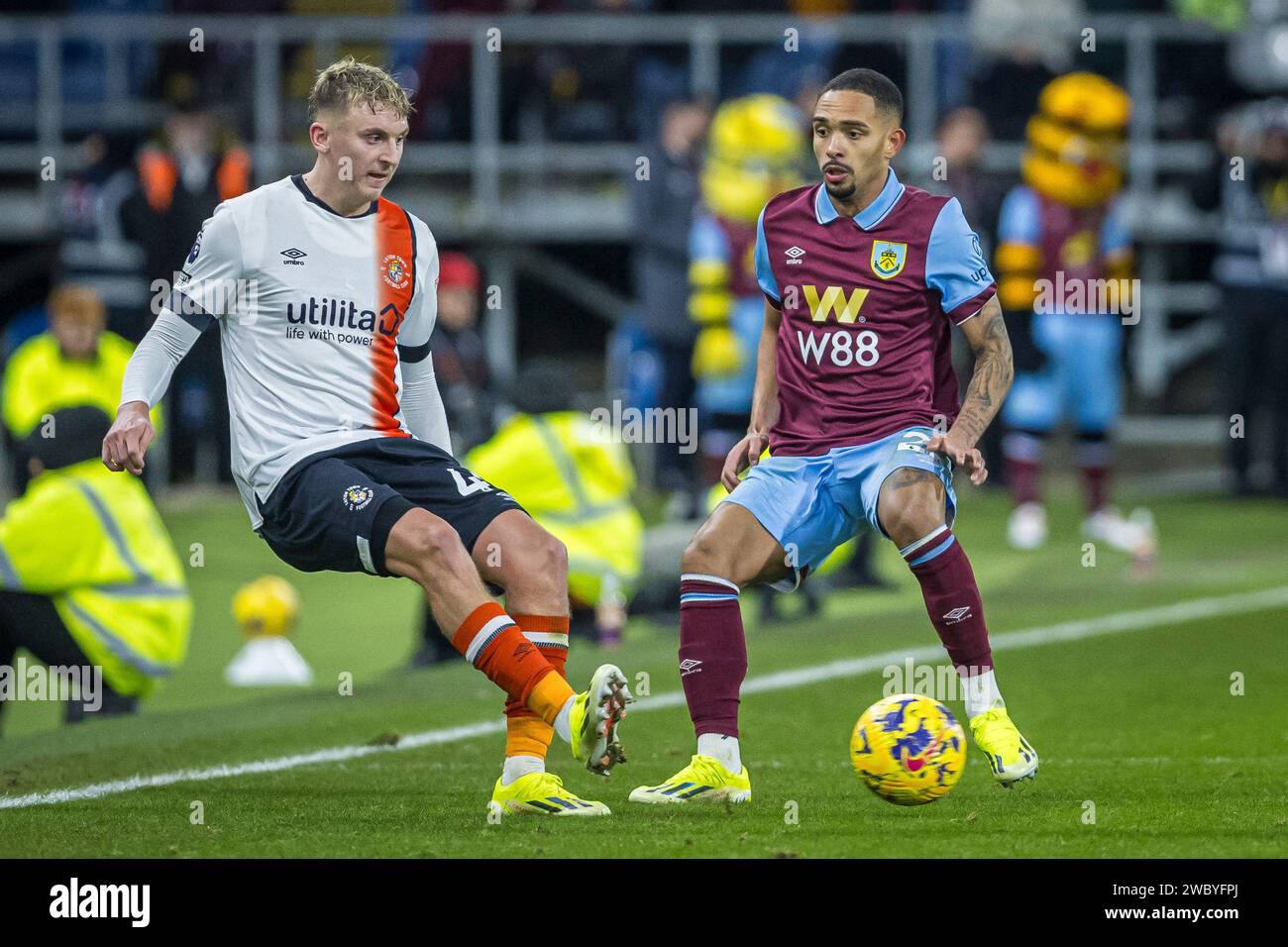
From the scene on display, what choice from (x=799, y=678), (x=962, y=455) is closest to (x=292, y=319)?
(x=962, y=455)

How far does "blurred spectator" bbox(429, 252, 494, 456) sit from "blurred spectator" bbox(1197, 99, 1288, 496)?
563cm

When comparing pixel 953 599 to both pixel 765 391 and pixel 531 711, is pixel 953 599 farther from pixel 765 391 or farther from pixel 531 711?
pixel 531 711

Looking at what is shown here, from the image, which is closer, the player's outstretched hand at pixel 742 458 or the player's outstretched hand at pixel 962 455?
the player's outstretched hand at pixel 962 455

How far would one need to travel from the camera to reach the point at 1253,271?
614 inches

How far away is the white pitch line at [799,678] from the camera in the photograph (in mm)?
7012

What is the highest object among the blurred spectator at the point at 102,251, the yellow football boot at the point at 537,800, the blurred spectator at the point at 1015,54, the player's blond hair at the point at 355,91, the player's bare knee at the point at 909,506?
the blurred spectator at the point at 1015,54

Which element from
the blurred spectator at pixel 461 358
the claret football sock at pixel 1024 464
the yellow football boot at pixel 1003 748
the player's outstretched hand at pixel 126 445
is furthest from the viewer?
the claret football sock at pixel 1024 464

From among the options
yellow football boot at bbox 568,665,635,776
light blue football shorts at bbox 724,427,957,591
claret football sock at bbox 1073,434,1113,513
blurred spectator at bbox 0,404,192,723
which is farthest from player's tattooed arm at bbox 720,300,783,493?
claret football sock at bbox 1073,434,1113,513

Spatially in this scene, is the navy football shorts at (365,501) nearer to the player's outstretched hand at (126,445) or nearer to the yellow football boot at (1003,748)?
the player's outstretched hand at (126,445)

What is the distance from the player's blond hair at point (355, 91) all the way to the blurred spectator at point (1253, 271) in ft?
32.6

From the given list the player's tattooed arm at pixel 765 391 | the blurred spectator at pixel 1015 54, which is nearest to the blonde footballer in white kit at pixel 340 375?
the player's tattooed arm at pixel 765 391

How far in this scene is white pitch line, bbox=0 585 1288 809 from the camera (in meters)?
7.01

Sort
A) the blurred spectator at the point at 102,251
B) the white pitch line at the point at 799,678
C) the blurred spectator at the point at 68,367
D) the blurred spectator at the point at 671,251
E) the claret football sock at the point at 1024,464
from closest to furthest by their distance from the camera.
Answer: the white pitch line at the point at 799,678, the blurred spectator at the point at 68,367, the claret football sock at the point at 1024,464, the blurred spectator at the point at 671,251, the blurred spectator at the point at 102,251

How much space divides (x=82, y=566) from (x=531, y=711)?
337 centimetres
